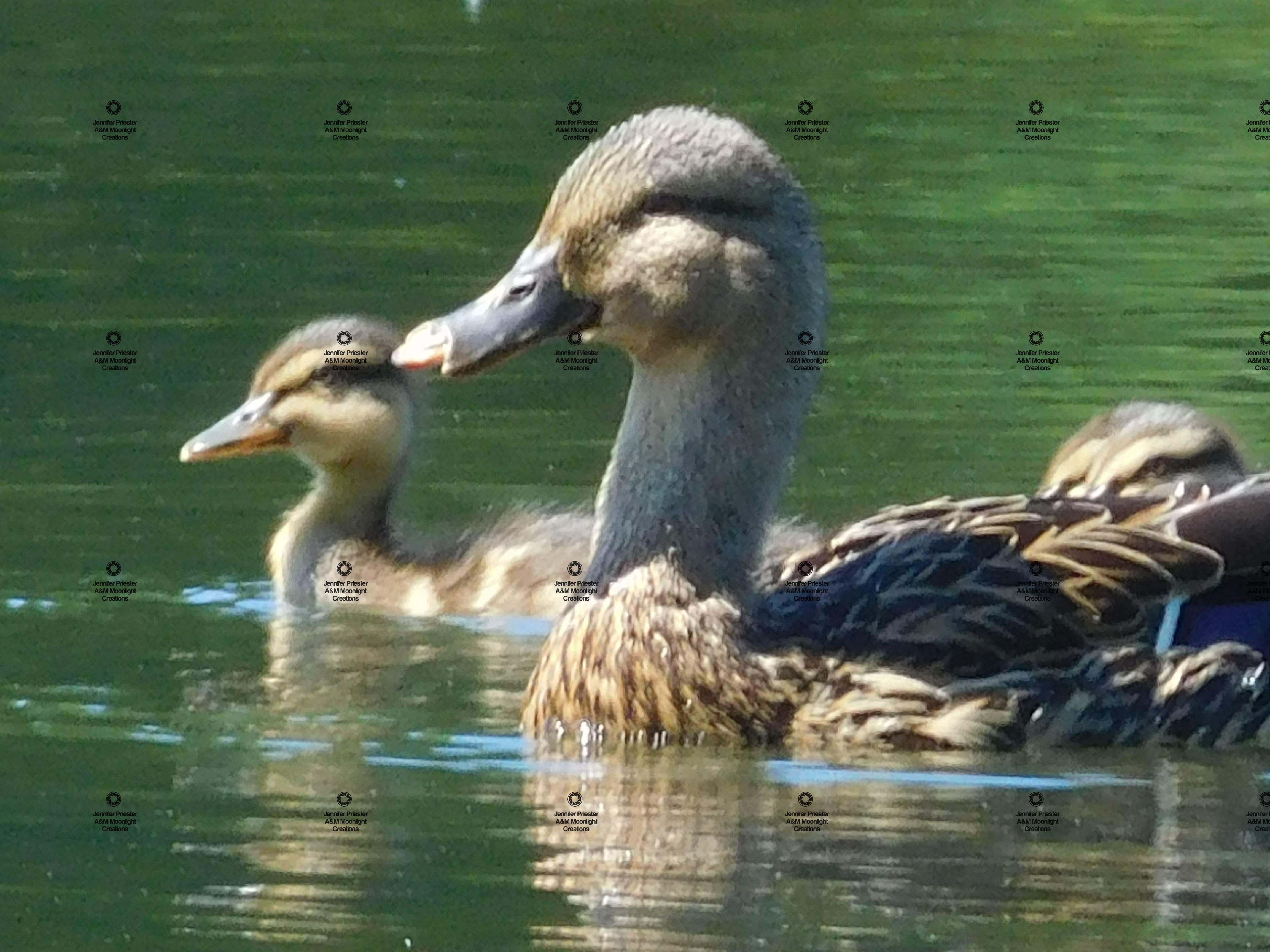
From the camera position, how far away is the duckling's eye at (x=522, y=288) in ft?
27.5

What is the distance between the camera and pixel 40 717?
28.0ft

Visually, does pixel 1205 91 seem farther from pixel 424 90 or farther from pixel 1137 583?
pixel 1137 583

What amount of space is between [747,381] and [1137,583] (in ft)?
3.18

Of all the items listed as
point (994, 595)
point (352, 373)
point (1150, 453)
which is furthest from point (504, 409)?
point (994, 595)

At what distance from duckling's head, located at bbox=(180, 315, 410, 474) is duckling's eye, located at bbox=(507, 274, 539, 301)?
2496 mm

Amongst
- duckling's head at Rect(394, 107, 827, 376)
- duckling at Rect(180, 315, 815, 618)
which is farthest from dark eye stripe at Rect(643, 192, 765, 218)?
duckling at Rect(180, 315, 815, 618)

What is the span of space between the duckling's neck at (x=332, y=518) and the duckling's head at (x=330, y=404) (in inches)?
0.9

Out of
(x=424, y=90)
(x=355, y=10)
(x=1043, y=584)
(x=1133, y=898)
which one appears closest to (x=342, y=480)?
(x=1043, y=584)

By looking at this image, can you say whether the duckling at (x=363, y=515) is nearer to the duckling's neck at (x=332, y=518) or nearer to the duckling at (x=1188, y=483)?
the duckling's neck at (x=332, y=518)

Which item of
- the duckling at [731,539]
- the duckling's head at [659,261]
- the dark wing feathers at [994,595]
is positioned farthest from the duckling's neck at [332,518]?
the dark wing feathers at [994,595]

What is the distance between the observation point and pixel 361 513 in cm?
1100

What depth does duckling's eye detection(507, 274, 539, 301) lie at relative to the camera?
8.38m

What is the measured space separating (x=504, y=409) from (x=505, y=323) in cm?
325

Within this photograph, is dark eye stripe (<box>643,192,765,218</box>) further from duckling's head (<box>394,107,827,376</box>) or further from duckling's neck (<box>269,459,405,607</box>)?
duckling's neck (<box>269,459,405,607</box>)
